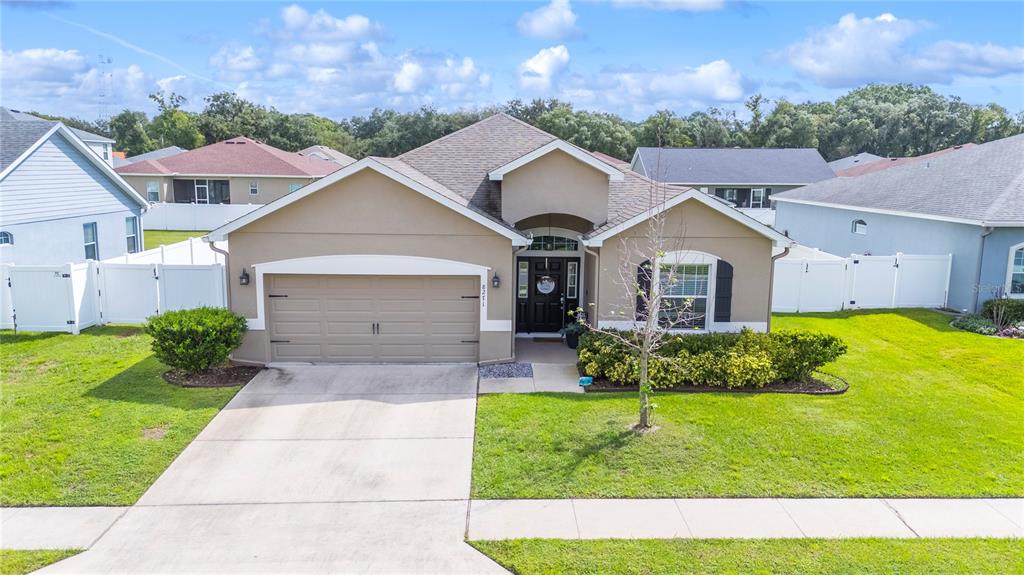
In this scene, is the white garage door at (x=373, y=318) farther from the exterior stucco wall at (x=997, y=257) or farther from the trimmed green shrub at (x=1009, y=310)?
the exterior stucco wall at (x=997, y=257)

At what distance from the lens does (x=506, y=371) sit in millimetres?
13461

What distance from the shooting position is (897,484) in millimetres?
8719

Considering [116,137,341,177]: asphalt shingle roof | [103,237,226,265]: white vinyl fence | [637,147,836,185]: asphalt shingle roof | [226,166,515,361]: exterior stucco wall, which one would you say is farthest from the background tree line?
[226,166,515,361]: exterior stucco wall

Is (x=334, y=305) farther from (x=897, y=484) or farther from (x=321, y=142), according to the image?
(x=321, y=142)

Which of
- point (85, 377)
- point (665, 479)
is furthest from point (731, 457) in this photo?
point (85, 377)

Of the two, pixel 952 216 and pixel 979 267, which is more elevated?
pixel 952 216

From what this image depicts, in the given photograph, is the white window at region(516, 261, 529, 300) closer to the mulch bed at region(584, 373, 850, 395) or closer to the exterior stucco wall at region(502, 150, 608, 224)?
the exterior stucco wall at region(502, 150, 608, 224)

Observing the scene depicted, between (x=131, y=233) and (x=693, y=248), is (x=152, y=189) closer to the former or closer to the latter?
(x=131, y=233)

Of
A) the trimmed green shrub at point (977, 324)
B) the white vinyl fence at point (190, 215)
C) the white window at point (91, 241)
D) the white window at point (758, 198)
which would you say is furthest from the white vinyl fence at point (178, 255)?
the white window at point (758, 198)

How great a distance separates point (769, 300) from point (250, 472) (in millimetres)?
10457

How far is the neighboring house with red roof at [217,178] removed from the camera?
37.3 m

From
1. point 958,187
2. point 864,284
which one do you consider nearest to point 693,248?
point 864,284

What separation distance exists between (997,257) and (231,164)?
3512 centimetres

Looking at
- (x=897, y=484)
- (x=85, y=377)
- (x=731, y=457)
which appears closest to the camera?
(x=897, y=484)
